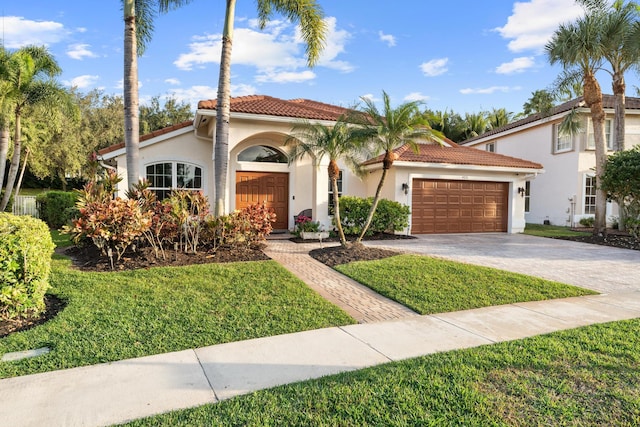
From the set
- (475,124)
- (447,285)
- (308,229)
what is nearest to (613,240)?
(447,285)

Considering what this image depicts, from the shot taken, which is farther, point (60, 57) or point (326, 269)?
point (60, 57)

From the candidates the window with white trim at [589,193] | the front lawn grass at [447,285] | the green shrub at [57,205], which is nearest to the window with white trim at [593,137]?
the window with white trim at [589,193]

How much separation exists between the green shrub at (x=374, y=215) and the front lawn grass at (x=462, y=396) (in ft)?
31.9

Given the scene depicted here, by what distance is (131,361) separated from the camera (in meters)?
3.89

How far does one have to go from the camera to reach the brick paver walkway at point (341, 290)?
5668mm

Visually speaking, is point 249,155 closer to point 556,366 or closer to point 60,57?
point 60,57

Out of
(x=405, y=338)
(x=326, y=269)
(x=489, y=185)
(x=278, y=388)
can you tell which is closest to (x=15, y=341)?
(x=278, y=388)

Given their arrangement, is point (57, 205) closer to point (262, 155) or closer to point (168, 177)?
point (168, 177)

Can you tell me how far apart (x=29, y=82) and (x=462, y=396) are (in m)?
20.5

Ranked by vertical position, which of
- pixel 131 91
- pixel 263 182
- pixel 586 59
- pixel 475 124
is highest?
pixel 475 124

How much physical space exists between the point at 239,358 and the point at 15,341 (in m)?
2.72

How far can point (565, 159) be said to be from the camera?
19.9 metres

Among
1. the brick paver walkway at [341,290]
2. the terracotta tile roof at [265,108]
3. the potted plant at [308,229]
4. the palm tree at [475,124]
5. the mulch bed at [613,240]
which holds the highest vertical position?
the palm tree at [475,124]

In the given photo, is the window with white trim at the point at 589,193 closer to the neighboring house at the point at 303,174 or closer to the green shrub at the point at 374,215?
the neighboring house at the point at 303,174
